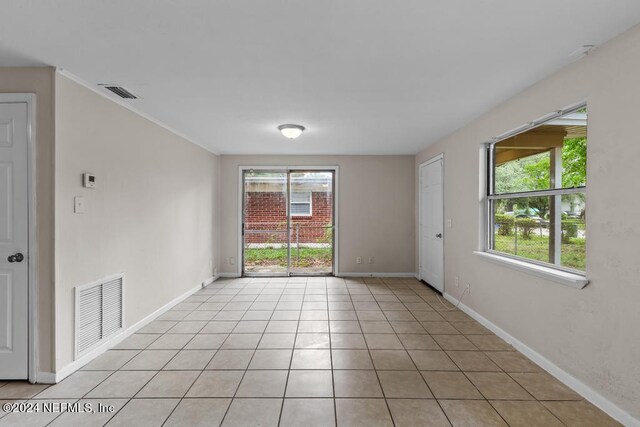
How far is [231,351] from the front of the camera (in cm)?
271

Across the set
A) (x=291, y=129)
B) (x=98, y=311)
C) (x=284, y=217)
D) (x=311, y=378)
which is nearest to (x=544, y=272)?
(x=311, y=378)

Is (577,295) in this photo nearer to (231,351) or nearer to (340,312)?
(340,312)

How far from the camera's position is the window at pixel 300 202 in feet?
18.7

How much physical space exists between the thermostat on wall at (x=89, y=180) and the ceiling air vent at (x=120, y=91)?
74cm

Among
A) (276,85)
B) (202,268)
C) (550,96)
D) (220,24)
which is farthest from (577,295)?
(202,268)

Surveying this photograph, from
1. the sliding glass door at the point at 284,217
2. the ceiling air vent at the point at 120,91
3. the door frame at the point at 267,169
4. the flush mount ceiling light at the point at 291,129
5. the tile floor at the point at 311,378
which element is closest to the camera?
the tile floor at the point at 311,378

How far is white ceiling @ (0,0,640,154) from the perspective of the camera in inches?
61.8

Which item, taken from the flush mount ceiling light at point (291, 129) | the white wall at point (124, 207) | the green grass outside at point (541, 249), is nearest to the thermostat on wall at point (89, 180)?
the white wall at point (124, 207)

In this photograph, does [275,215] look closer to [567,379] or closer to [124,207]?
[124,207]

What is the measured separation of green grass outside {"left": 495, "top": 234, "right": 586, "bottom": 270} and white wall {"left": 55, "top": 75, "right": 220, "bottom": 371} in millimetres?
3815

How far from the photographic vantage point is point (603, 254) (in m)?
1.92

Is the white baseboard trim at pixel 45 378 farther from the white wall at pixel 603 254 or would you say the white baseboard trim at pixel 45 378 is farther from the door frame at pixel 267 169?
the white wall at pixel 603 254

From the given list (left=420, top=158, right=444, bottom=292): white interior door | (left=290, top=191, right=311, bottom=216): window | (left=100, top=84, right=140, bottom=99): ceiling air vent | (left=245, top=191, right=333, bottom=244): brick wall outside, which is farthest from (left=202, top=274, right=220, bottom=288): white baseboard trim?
(left=420, top=158, right=444, bottom=292): white interior door

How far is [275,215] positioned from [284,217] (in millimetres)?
174
